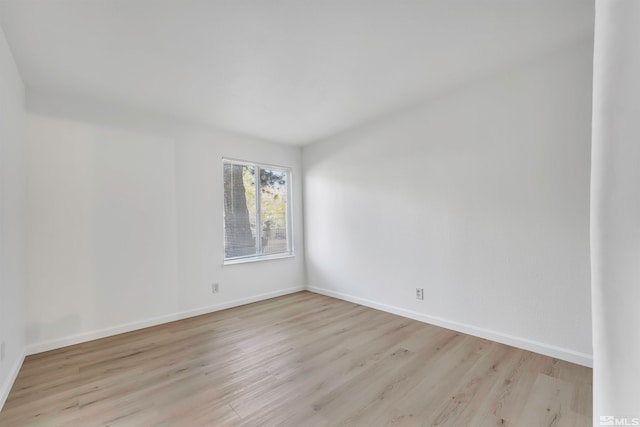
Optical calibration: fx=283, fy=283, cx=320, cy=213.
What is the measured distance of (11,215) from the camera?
2021mm

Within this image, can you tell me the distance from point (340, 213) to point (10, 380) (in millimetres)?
3393

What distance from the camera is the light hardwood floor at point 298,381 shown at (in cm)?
166

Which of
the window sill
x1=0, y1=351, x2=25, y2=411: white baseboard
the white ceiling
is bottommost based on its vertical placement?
x1=0, y1=351, x2=25, y2=411: white baseboard

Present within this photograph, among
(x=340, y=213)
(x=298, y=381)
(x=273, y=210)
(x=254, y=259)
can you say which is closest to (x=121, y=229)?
(x=254, y=259)

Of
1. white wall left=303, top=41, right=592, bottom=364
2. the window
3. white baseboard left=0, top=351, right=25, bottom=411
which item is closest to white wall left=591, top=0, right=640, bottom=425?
white wall left=303, top=41, right=592, bottom=364

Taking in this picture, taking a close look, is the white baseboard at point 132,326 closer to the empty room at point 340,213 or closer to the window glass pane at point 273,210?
the empty room at point 340,213

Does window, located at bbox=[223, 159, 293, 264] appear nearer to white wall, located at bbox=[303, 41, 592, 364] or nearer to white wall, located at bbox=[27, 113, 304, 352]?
white wall, located at bbox=[27, 113, 304, 352]

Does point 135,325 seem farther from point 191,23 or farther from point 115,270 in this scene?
point 191,23

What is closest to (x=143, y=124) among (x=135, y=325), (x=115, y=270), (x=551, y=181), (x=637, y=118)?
(x=115, y=270)

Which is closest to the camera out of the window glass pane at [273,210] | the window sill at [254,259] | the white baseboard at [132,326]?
the white baseboard at [132,326]

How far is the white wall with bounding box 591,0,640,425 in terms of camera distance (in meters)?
0.56

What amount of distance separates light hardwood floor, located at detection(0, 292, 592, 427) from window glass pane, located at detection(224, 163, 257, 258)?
1.26 meters

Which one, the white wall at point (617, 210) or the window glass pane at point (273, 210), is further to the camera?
the window glass pane at point (273, 210)

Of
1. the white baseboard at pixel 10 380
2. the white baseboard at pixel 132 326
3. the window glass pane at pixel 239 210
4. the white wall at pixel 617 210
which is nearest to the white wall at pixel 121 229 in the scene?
the white baseboard at pixel 132 326
